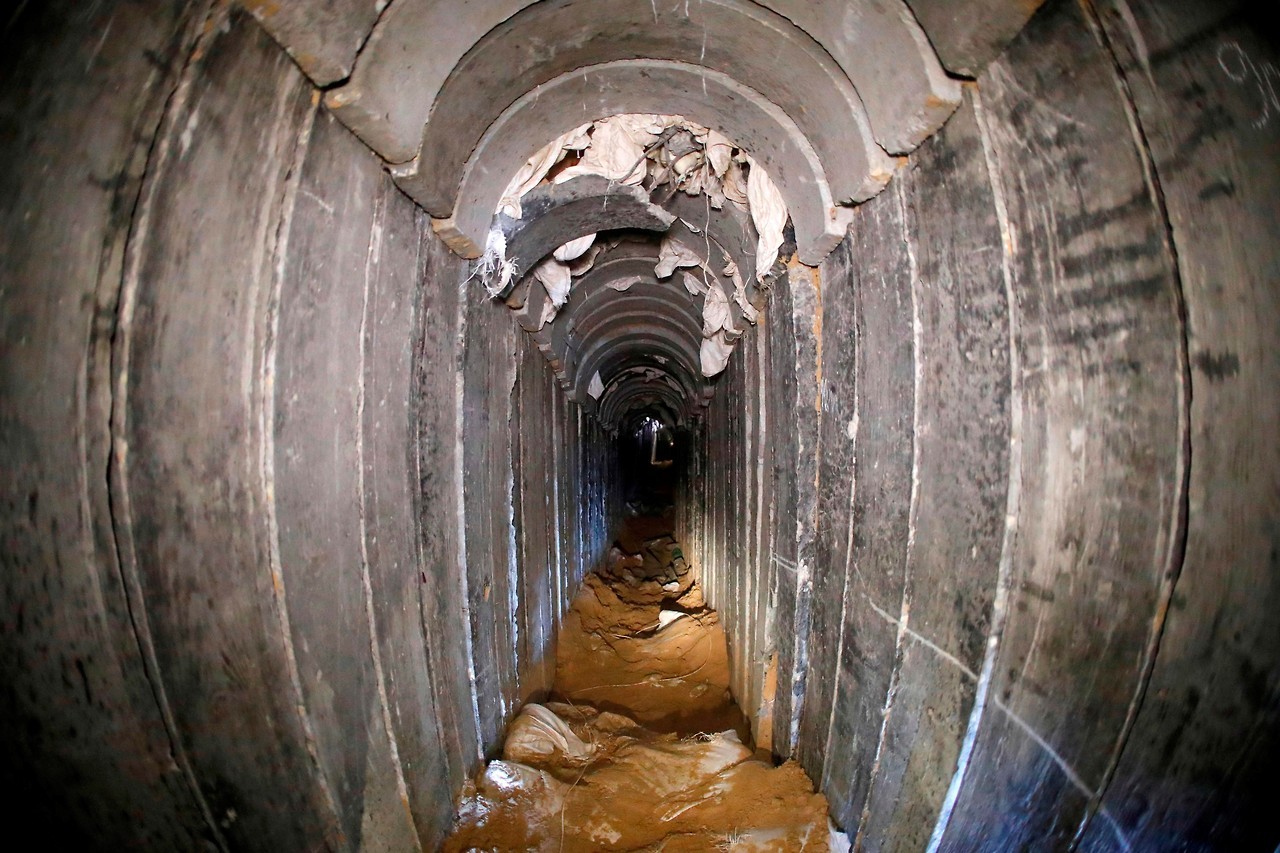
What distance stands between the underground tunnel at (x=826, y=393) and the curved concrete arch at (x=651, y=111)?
0.03 m

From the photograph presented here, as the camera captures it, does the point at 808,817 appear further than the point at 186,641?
Yes

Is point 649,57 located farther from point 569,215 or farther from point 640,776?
point 640,776

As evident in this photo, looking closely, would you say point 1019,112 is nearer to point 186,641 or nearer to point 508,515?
point 186,641

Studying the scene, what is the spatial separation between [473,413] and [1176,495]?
3.01 m

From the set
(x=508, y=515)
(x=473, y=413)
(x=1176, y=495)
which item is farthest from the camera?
(x=508, y=515)

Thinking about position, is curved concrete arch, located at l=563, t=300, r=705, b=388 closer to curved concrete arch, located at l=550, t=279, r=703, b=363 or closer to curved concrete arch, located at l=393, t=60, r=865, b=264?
curved concrete arch, located at l=550, t=279, r=703, b=363

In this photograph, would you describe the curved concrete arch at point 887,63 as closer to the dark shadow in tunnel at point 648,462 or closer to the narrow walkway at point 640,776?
the narrow walkway at point 640,776

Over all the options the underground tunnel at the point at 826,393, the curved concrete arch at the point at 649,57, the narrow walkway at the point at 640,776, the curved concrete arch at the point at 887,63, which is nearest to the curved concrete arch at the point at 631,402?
the narrow walkway at the point at 640,776

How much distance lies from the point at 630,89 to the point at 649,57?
20 centimetres

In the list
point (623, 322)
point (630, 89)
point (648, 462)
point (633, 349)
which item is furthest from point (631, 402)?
point (648, 462)

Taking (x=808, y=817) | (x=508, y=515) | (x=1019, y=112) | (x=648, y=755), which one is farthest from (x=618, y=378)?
(x=1019, y=112)

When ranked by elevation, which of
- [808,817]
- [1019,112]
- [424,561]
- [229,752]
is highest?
[1019,112]

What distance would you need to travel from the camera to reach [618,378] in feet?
33.3

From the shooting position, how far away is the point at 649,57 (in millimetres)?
2355
